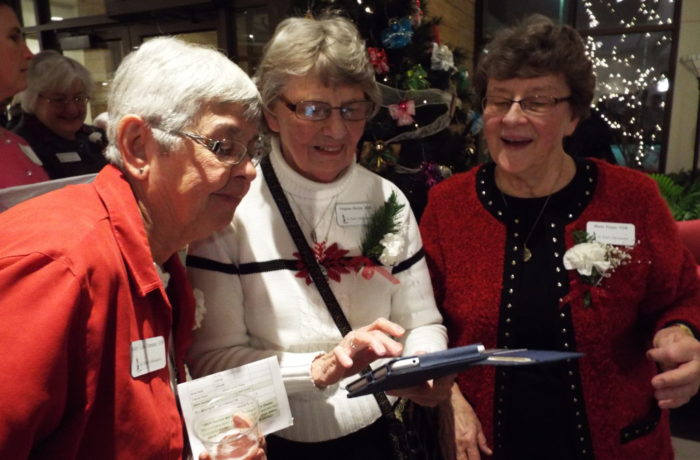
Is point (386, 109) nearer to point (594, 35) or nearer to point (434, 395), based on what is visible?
point (434, 395)

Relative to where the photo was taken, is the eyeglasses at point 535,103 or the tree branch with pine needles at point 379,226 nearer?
the tree branch with pine needles at point 379,226

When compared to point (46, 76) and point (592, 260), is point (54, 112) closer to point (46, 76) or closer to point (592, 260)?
point (46, 76)

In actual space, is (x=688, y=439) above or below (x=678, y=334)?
below

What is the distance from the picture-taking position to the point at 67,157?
310 centimetres

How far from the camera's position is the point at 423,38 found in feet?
10.2

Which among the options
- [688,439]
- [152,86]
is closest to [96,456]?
[152,86]

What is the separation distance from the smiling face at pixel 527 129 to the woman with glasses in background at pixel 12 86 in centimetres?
177

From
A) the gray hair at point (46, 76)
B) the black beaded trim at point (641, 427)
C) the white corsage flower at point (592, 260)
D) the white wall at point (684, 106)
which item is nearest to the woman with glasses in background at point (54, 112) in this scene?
the gray hair at point (46, 76)

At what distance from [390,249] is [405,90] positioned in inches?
75.5

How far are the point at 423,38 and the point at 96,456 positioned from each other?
9.48 ft

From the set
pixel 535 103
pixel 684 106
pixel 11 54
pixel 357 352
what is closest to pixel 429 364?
pixel 357 352

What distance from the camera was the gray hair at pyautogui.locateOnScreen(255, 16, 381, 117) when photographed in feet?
4.35

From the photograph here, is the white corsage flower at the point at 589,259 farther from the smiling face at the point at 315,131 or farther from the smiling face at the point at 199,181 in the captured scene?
the smiling face at the point at 199,181

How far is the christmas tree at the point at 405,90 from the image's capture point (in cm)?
292
